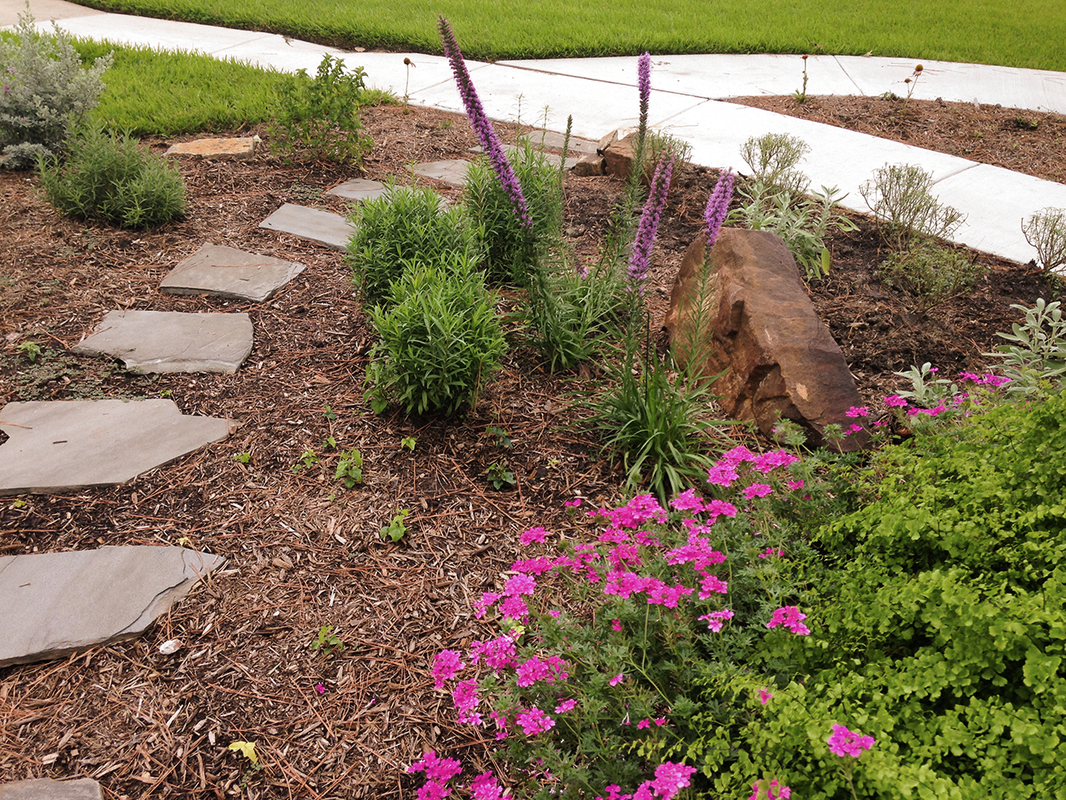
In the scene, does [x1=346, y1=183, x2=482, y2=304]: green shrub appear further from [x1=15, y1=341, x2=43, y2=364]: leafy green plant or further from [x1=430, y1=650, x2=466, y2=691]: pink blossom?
→ [x1=430, y1=650, x2=466, y2=691]: pink blossom

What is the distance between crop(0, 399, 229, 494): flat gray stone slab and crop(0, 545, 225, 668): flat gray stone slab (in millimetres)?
360

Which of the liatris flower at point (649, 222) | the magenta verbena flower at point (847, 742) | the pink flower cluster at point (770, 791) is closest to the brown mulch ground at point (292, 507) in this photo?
the liatris flower at point (649, 222)

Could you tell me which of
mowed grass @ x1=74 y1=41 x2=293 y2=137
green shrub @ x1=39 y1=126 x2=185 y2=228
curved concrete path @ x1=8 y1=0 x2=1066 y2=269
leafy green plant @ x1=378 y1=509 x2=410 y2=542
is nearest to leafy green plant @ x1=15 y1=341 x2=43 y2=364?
green shrub @ x1=39 y1=126 x2=185 y2=228

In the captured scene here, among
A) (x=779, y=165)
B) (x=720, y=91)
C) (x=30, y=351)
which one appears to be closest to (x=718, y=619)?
(x=30, y=351)

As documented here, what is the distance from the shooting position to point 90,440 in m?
2.75

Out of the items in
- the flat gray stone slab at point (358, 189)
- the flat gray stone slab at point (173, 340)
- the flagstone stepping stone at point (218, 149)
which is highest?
the flagstone stepping stone at point (218, 149)

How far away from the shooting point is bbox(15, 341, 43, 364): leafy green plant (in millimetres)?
3141

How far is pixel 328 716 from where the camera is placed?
6.61 feet

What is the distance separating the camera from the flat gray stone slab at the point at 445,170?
4809mm

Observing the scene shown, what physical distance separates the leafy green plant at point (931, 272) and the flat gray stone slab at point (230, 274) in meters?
3.09

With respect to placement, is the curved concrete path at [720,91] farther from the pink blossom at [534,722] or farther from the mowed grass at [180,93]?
the pink blossom at [534,722]

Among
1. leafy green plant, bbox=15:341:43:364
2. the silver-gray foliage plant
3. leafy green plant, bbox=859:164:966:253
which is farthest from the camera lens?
the silver-gray foliage plant

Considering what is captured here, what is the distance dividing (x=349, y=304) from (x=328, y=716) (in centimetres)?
211

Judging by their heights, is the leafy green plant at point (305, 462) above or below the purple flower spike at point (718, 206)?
below
